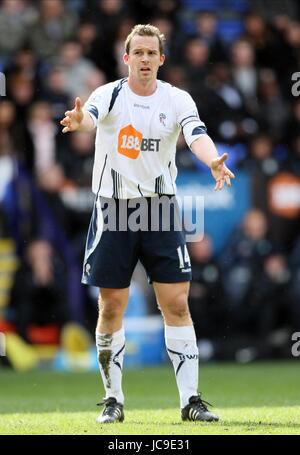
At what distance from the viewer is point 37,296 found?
13.6 meters

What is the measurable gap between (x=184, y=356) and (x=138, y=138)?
58.8 inches

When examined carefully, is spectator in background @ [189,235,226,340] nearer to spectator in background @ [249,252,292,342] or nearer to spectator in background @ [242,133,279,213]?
spectator in background @ [249,252,292,342]

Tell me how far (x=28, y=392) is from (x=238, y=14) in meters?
8.21

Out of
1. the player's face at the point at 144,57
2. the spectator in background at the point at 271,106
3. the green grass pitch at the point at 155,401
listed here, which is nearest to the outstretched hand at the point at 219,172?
the player's face at the point at 144,57

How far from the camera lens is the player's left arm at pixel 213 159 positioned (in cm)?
742

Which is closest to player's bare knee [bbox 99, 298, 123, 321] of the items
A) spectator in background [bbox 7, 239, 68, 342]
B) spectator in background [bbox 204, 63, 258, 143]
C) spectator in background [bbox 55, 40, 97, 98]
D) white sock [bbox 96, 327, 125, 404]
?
white sock [bbox 96, 327, 125, 404]

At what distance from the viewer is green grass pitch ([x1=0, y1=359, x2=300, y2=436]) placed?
7.41 metres

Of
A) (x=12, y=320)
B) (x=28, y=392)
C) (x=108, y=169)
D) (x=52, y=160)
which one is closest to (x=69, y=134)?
(x=52, y=160)

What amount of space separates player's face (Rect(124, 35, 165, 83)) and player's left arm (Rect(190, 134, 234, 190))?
56 centimetres

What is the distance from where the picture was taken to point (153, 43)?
25.6 ft

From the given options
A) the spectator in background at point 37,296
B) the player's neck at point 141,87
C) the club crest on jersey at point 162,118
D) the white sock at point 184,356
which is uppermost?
the spectator in background at point 37,296

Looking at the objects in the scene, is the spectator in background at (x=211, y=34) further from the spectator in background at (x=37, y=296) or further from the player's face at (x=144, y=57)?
the player's face at (x=144, y=57)

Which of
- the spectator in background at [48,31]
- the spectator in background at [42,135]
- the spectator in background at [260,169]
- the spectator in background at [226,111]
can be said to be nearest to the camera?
the spectator in background at [42,135]

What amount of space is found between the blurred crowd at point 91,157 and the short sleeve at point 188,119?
5933 millimetres
